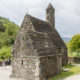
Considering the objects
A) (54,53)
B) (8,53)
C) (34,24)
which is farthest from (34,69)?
(8,53)

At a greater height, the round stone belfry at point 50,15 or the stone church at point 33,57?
the round stone belfry at point 50,15

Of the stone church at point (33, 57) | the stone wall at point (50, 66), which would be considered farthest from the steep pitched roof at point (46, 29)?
the stone wall at point (50, 66)

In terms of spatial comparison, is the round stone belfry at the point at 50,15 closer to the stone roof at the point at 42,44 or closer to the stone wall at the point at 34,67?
the stone roof at the point at 42,44

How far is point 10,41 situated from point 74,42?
3419 cm

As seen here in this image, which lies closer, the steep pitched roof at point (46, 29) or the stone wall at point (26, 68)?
the stone wall at point (26, 68)

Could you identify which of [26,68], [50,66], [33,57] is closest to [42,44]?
[33,57]

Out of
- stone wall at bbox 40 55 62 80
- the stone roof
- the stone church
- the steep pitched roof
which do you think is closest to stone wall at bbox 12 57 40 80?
the stone church

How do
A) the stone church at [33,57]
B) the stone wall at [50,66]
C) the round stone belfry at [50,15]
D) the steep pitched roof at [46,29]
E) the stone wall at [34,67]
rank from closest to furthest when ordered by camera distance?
the stone wall at [34,67] < the stone church at [33,57] < the stone wall at [50,66] < the steep pitched roof at [46,29] < the round stone belfry at [50,15]

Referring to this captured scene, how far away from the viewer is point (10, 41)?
73500 mm

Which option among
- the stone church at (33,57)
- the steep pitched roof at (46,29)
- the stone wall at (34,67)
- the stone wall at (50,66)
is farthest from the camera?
the steep pitched roof at (46,29)

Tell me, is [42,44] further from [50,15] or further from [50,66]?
[50,15]

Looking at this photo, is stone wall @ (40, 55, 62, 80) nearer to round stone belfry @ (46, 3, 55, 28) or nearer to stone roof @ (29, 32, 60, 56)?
A: stone roof @ (29, 32, 60, 56)

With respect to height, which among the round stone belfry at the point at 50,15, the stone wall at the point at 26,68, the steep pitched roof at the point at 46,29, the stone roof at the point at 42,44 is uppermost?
the round stone belfry at the point at 50,15

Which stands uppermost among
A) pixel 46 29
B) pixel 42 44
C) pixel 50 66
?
pixel 46 29
